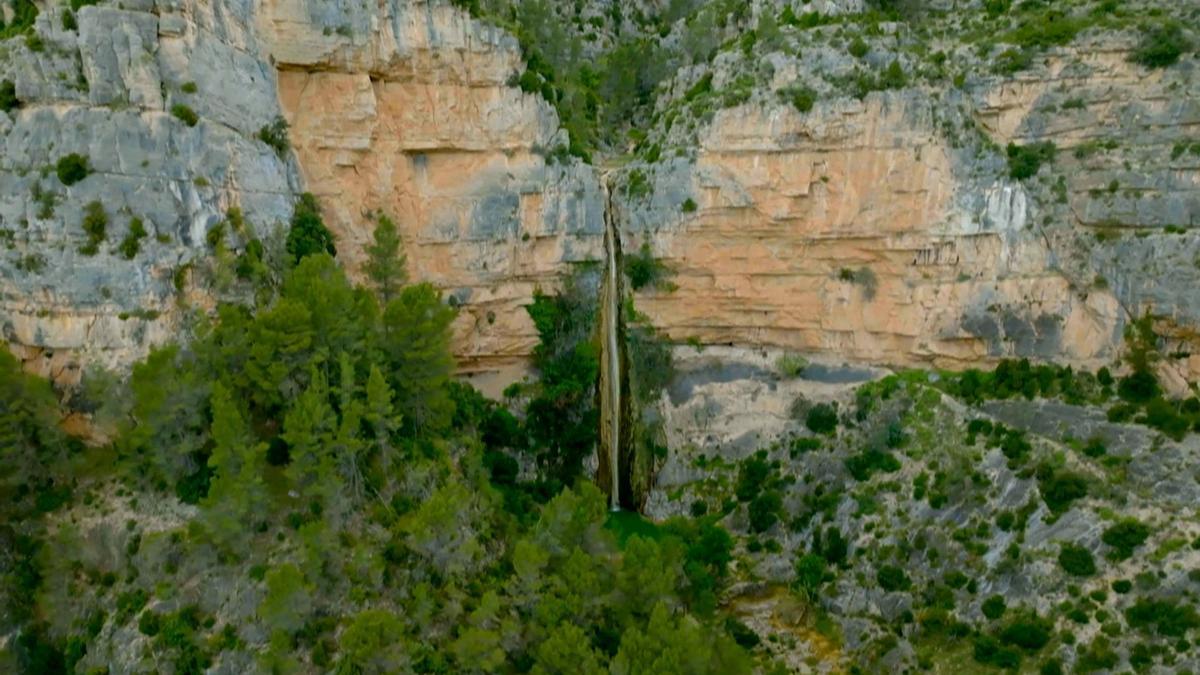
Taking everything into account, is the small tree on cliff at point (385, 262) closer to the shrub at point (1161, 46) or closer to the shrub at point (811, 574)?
the shrub at point (811, 574)

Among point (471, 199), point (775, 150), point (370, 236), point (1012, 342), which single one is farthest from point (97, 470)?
point (1012, 342)

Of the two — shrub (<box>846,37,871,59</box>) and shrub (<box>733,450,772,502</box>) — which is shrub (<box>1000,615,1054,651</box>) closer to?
shrub (<box>733,450,772,502</box>)

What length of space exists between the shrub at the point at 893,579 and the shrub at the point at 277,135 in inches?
1295

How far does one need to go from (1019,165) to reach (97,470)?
43.1 metres

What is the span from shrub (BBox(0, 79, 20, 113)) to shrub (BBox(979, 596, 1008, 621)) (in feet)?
140

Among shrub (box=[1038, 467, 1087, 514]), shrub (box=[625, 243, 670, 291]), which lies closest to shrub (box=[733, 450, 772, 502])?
shrub (box=[625, 243, 670, 291])

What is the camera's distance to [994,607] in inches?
1281

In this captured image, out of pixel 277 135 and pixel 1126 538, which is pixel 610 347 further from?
pixel 1126 538

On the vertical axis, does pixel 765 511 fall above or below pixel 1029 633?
above

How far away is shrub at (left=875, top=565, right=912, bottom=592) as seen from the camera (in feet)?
115

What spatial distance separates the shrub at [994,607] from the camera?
3244 cm

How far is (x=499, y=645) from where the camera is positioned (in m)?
27.6

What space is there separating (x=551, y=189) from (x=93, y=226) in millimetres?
21767

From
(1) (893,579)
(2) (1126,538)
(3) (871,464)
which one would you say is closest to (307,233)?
(3) (871,464)
